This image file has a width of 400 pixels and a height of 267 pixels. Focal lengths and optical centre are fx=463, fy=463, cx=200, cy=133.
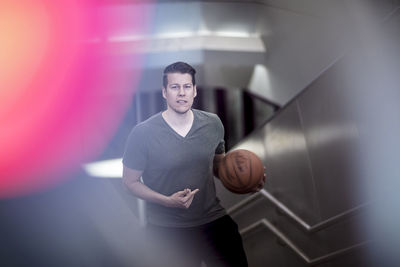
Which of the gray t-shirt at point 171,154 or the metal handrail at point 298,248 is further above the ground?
the gray t-shirt at point 171,154

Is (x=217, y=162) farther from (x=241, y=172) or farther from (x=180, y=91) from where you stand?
(x=180, y=91)

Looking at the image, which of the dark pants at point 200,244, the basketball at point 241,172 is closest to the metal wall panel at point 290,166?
the dark pants at point 200,244

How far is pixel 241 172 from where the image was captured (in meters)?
1.68

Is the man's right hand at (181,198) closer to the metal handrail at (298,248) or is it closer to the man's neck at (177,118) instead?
the man's neck at (177,118)

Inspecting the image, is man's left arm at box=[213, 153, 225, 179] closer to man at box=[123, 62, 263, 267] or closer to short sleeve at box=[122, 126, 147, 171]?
man at box=[123, 62, 263, 267]

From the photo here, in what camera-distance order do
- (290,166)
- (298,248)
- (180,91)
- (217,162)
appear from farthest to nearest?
(290,166)
(298,248)
(217,162)
(180,91)

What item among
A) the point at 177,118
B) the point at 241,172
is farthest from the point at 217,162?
the point at 177,118

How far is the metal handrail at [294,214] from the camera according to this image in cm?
217

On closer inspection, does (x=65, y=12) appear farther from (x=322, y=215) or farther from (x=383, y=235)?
(x=383, y=235)

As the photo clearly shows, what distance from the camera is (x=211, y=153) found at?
1.74 m

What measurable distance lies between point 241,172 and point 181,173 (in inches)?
8.7

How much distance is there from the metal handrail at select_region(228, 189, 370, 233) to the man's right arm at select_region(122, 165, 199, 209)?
0.77 m

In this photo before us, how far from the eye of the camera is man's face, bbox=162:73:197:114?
5.42 ft

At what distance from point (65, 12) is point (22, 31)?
254 millimetres
